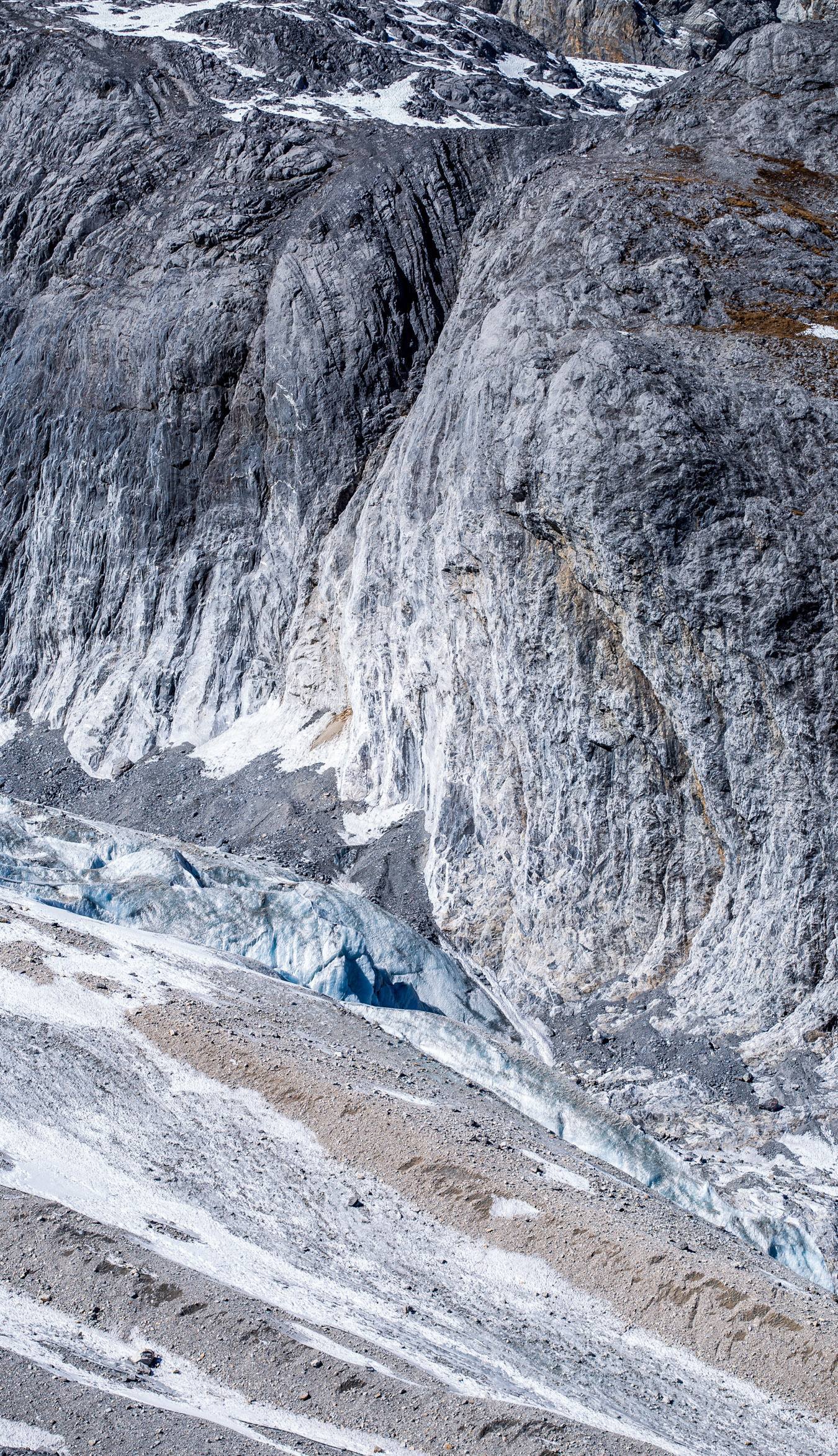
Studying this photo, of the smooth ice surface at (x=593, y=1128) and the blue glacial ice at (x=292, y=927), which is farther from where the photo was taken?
the blue glacial ice at (x=292, y=927)

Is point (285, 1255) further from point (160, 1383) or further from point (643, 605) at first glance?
point (643, 605)

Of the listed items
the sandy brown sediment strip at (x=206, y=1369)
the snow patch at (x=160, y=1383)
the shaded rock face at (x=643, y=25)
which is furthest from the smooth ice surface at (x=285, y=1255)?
the shaded rock face at (x=643, y=25)

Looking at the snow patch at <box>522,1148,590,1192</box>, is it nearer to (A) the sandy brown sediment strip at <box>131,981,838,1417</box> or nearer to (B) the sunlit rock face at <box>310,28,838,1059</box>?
(A) the sandy brown sediment strip at <box>131,981,838,1417</box>

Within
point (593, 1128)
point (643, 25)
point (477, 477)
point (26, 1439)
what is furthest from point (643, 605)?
point (643, 25)

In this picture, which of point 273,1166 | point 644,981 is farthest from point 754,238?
point 273,1166

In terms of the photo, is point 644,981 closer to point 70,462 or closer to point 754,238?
point 754,238

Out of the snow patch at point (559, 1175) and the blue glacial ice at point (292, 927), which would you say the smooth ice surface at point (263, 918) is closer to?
the blue glacial ice at point (292, 927)
